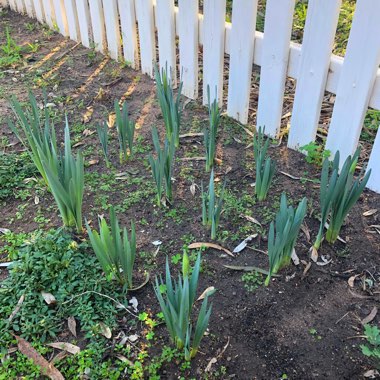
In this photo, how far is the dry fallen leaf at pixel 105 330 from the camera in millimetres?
1591

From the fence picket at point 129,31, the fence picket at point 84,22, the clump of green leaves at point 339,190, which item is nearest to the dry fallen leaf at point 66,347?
the clump of green leaves at point 339,190

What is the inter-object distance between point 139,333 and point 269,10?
156cm

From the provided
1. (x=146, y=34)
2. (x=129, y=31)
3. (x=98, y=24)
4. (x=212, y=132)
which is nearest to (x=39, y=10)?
(x=98, y=24)

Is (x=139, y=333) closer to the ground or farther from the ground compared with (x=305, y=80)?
closer to the ground

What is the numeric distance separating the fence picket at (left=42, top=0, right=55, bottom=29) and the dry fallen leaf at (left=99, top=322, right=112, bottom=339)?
3079 mm

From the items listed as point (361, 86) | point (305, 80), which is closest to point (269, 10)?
point (305, 80)

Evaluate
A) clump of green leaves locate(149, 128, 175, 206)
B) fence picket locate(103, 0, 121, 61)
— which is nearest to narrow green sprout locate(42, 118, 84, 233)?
clump of green leaves locate(149, 128, 175, 206)

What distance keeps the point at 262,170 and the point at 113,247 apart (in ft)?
2.52

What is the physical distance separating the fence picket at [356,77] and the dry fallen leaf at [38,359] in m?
1.59

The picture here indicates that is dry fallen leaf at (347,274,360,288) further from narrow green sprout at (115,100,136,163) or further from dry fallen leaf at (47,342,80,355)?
narrow green sprout at (115,100,136,163)

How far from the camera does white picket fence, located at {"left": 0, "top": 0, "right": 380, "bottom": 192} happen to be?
198 centimetres

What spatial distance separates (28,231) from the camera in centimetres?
200

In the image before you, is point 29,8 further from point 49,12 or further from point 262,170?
point 262,170

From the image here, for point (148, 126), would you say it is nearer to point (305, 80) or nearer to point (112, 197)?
point (112, 197)
